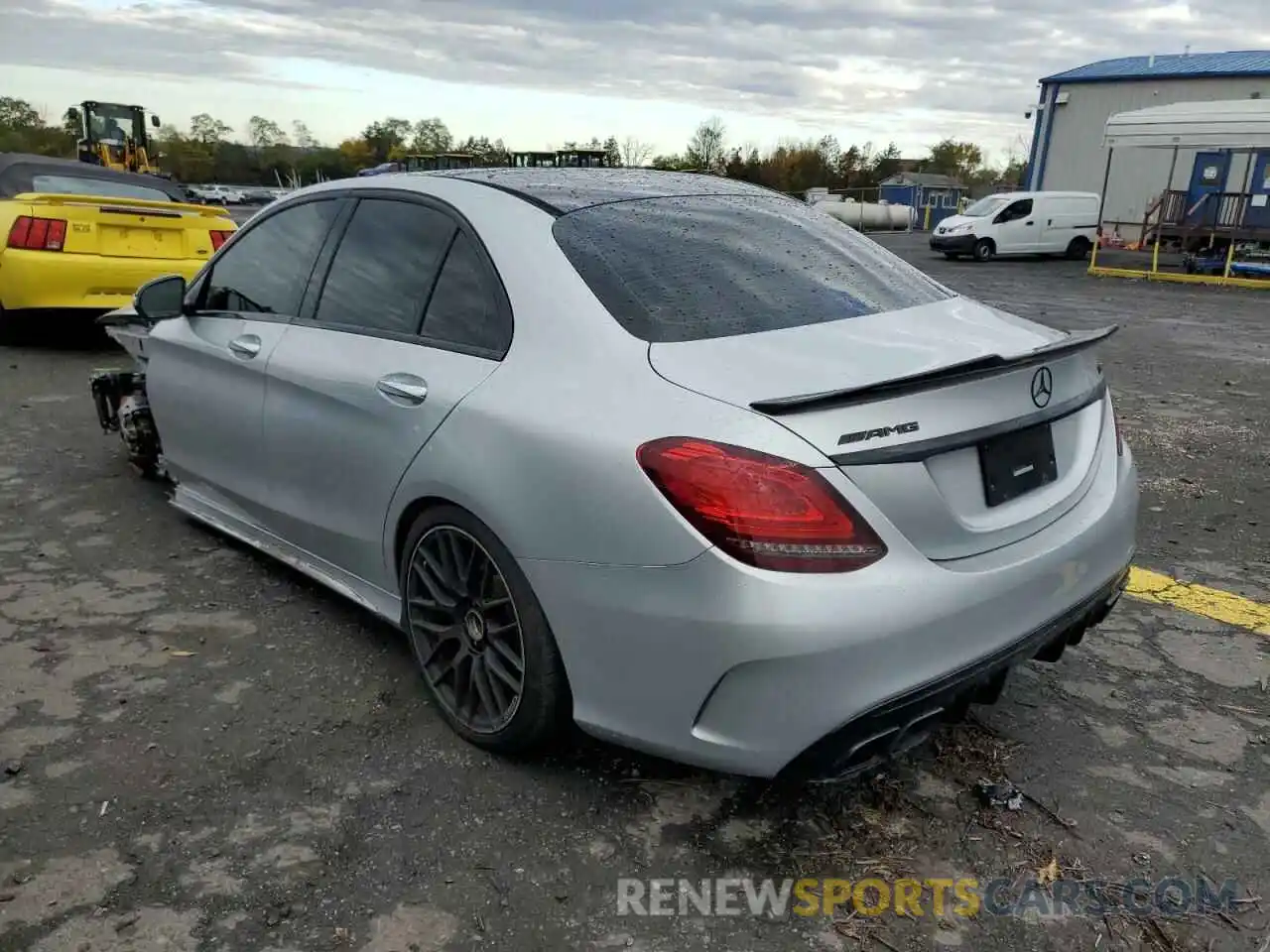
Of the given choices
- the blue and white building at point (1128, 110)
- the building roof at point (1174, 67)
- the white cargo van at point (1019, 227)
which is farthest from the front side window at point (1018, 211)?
the building roof at point (1174, 67)

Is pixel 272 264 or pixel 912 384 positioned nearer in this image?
pixel 912 384

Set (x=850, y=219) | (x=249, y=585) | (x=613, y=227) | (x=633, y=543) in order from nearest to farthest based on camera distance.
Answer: (x=633, y=543)
(x=613, y=227)
(x=249, y=585)
(x=850, y=219)

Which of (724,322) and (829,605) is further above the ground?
Answer: (724,322)

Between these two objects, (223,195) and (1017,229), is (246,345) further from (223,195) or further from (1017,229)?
(223,195)

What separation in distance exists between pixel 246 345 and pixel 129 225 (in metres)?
5.05

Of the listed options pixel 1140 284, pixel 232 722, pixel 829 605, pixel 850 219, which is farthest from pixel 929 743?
pixel 850 219

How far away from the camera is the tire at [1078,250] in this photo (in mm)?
25661

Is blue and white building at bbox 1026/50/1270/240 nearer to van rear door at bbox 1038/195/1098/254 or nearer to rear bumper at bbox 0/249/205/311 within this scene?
van rear door at bbox 1038/195/1098/254

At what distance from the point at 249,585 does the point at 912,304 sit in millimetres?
2758

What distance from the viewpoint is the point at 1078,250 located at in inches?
1018

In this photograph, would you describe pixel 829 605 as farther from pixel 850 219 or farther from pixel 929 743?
pixel 850 219

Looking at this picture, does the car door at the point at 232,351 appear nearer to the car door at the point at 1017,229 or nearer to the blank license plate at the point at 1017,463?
the blank license plate at the point at 1017,463

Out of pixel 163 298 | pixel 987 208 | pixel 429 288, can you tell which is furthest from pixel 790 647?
pixel 987 208

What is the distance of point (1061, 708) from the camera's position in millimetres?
3002
